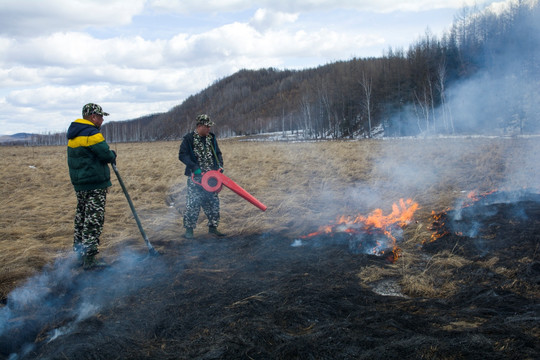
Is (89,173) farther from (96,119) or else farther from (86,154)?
(96,119)

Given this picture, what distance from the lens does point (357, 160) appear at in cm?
1472

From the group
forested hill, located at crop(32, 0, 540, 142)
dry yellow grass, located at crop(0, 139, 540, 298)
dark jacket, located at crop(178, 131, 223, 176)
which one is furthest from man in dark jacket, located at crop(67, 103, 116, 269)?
forested hill, located at crop(32, 0, 540, 142)

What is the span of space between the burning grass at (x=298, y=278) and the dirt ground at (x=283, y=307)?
1cm

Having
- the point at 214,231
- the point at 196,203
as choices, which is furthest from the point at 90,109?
the point at 214,231

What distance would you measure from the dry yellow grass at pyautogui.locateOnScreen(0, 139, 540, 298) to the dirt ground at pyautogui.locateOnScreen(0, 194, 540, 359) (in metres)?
0.33

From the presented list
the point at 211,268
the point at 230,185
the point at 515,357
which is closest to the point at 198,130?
the point at 230,185

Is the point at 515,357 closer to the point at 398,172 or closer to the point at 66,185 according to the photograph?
the point at 398,172

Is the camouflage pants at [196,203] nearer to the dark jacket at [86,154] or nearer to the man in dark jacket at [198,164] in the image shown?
the man in dark jacket at [198,164]

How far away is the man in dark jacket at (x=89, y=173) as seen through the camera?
182 inches

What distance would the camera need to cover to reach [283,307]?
3469 millimetres

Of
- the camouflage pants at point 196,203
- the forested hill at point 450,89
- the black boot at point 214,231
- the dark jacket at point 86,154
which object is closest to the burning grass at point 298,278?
the black boot at point 214,231

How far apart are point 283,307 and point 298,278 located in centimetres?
81

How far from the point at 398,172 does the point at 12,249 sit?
10.1 meters

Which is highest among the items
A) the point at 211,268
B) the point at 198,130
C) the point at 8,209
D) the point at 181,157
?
the point at 198,130
